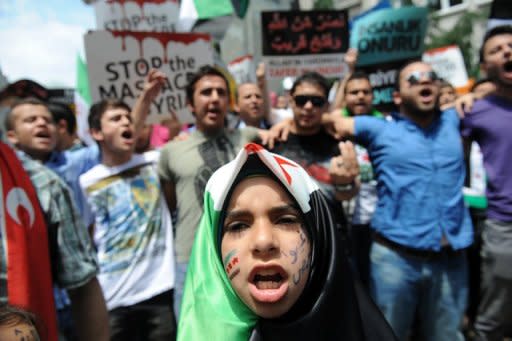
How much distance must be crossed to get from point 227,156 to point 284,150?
0.40 meters

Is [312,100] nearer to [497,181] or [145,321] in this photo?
[497,181]

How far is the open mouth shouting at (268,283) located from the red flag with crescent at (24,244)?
69 centimetres

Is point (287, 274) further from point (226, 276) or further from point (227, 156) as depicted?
point (227, 156)

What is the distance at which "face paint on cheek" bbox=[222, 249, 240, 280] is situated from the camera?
1251 mm

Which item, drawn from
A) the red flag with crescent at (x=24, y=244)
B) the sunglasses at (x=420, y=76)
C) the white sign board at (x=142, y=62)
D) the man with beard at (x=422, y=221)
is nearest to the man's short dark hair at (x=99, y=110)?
the white sign board at (x=142, y=62)

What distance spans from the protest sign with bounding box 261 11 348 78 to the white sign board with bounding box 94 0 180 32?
1.17m

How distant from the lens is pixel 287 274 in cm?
121

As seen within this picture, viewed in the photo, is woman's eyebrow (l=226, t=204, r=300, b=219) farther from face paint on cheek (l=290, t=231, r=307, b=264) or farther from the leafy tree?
the leafy tree

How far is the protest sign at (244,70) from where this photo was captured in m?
5.98

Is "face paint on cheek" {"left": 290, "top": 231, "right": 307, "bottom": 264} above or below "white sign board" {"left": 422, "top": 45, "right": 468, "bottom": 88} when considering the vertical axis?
below

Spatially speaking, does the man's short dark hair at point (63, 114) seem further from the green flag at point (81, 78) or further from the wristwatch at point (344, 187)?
the wristwatch at point (344, 187)

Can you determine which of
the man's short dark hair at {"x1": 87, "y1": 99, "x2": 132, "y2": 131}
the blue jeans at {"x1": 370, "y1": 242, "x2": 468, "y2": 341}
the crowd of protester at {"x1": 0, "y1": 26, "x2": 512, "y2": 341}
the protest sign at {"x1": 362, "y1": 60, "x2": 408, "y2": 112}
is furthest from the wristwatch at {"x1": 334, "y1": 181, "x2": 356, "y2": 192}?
the protest sign at {"x1": 362, "y1": 60, "x2": 408, "y2": 112}

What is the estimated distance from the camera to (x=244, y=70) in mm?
6309

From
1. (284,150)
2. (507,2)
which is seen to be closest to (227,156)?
(284,150)
